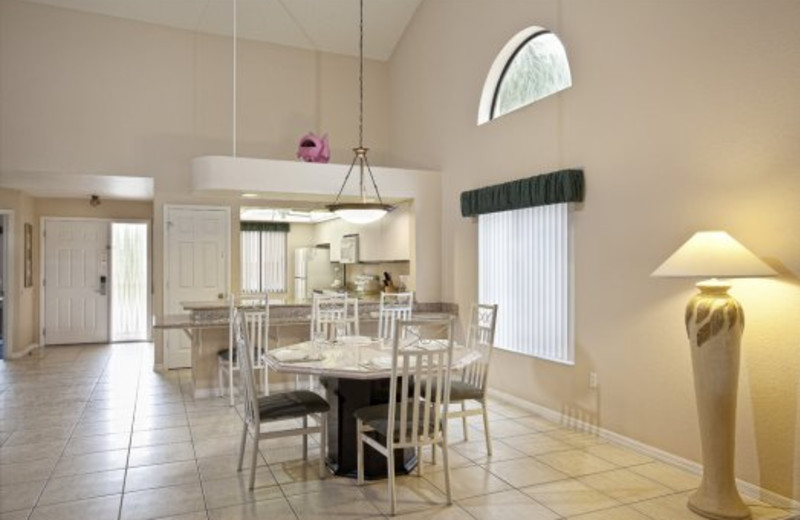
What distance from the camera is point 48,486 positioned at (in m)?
3.22

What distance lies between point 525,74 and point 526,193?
1244mm

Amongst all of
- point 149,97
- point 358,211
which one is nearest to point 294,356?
point 358,211

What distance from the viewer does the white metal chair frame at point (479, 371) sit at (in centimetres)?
377

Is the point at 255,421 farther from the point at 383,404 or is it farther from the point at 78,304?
the point at 78,304

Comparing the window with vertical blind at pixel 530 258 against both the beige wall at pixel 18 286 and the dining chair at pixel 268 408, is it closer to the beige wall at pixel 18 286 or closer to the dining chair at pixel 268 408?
the dining chair at pixel 268 408

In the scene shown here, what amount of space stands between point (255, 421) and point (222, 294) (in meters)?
4.10

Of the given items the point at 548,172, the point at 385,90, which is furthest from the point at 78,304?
→ the point at 548,172

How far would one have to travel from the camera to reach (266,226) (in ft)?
35.0

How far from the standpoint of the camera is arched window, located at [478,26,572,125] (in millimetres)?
4637

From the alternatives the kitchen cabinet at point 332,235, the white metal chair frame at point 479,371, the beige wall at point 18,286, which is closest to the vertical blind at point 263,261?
the kitchen cabinet at point 332,235

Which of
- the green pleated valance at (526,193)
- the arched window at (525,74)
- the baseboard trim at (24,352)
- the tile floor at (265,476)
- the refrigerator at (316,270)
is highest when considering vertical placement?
the arched window at (525,74)

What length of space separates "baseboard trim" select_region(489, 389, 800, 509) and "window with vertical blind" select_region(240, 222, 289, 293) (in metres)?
6.41

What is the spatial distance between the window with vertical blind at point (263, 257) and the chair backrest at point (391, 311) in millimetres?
5537

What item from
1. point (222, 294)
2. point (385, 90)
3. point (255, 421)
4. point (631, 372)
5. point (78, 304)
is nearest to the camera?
point (255, 421)
